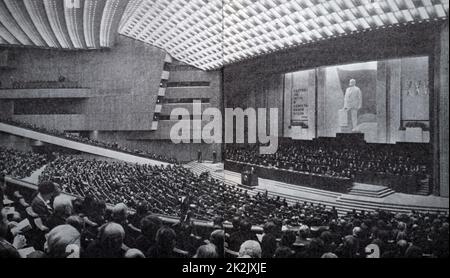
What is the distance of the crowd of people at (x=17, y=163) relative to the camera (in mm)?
7242

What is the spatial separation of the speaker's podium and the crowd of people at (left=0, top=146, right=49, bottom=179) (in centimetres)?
477

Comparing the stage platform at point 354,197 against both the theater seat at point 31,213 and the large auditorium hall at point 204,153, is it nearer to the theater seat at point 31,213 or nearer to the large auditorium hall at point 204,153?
the large auditorium hall at point 204,153

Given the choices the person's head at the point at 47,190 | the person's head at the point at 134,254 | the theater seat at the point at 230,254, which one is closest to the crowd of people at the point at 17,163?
the person's head at the point at 47,190

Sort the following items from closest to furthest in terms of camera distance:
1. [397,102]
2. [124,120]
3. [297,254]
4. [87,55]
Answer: [297,254] → [124,120] → [87,55] → [397,102]

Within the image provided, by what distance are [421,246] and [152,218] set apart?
487 cm

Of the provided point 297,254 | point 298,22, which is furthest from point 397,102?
point 297,254

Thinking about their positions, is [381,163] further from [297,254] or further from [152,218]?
[152,218]

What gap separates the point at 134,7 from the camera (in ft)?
33.2

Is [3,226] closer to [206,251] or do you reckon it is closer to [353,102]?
[206,251]

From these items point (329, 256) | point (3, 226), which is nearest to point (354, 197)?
point (329, 256)

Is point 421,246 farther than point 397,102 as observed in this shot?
No

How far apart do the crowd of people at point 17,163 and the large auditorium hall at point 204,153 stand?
0.03m

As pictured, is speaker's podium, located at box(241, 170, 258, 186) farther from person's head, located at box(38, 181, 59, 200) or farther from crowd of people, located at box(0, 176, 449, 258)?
person's head, located at box(38, 181, 59, 200)

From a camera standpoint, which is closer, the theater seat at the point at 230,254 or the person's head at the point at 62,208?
the person's head at the point at 62,208
